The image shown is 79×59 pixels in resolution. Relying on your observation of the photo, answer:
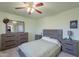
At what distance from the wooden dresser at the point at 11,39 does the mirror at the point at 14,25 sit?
417 millimetres

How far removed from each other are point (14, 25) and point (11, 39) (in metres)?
0.98

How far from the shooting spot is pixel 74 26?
3.77 m

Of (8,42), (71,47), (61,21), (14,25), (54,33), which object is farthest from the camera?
(14,25)

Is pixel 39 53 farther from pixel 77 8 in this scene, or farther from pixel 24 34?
pixel 24 34

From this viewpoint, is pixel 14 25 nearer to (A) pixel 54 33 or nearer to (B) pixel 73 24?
(A) pixel 54 33

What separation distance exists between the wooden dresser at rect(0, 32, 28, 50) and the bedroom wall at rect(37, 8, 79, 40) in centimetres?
142

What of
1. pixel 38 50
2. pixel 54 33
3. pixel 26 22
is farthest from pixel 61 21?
pixel 38 50

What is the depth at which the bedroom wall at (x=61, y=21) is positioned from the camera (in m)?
3.77

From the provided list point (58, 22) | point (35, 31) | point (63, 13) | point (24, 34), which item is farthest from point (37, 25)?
point (63, 13)

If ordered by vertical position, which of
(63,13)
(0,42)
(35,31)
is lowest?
(0,42)

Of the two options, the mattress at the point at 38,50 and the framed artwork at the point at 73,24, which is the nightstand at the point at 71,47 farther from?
the mattress at the point at 38,50

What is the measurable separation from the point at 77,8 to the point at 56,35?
1674mm

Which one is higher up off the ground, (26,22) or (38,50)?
(26,22)

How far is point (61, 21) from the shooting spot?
14.6 feet
